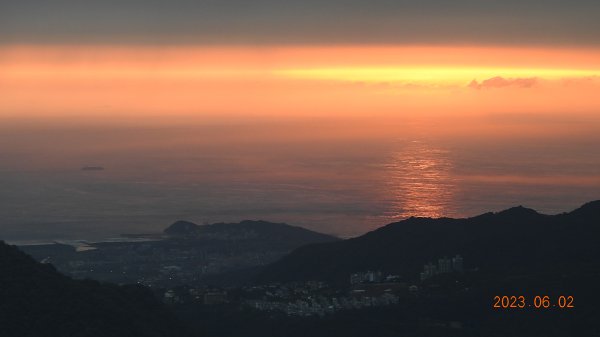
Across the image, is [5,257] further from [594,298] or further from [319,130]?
[319,130]

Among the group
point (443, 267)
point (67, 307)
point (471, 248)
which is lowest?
point (67, 307)

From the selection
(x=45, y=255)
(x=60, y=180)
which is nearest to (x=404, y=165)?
(x=60, y=180)

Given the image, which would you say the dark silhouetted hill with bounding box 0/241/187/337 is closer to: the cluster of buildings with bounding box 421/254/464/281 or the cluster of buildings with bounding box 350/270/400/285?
the cluster of buildings with bounding box 350/270/400/285

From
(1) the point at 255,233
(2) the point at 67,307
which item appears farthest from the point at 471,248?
(1) the point at 255,233

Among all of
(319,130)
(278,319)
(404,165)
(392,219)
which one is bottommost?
(278,319)

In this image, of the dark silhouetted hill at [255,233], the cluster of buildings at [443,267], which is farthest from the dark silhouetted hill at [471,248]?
the dark silhouetted hill at [255,233]

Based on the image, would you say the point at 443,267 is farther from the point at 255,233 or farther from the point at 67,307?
the point at 255,233

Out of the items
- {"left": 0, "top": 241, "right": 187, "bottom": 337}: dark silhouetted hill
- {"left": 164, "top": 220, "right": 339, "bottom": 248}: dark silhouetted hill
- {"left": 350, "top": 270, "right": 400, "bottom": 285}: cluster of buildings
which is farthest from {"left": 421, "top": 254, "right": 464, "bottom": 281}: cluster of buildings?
{"left": 164, "top": 220, "right": 339, "bottom": 248}: dark silhouetted hill
